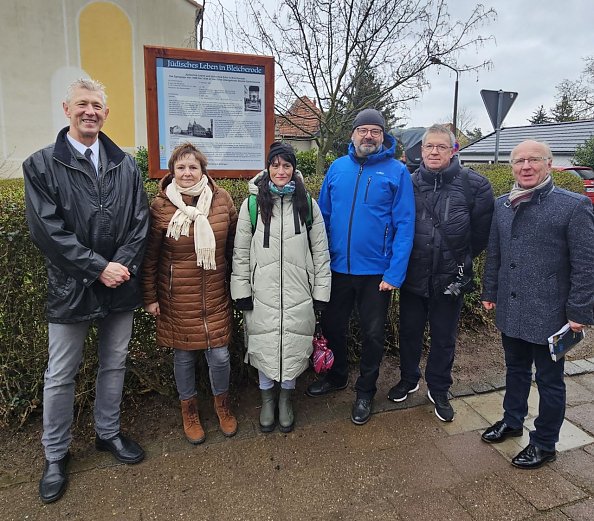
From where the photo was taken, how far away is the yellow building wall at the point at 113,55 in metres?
16.0

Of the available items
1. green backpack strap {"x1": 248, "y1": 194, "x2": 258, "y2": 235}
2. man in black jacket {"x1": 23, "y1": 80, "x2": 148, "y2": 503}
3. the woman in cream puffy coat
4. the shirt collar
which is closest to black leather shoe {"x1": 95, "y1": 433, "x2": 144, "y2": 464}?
man in black jacket {"x1": 23, "y1": 80, "x2": 148, "y2": 503}

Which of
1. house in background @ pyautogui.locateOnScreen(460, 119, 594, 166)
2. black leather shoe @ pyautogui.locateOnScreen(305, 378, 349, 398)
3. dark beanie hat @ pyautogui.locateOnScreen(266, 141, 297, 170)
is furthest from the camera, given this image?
house in background @ pyautogui.locateOnScreen(460, 119, 594, 166)

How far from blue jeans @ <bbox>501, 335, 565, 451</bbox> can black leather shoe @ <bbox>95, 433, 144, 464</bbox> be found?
2.42 metres

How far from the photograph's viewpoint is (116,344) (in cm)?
258

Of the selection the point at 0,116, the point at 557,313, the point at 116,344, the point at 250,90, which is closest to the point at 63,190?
the point at 116,344

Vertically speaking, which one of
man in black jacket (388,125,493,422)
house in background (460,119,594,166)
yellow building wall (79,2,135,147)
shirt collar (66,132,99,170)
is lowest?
man in black jacket (388,125,493,422)

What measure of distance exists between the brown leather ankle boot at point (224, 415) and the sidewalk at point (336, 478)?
2.6 inches

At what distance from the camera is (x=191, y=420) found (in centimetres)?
290

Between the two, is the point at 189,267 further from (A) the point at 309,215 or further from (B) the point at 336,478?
(B) the point at 336,478

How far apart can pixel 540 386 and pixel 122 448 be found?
8.51ft

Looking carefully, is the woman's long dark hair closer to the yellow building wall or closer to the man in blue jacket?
the man in blue jacket

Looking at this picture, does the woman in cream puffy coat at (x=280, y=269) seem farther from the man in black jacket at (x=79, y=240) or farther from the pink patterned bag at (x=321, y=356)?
the man in black jacket at (x=79, y=240)

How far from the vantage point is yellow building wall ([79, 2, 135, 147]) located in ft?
52.6

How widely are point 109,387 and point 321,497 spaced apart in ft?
4.59
